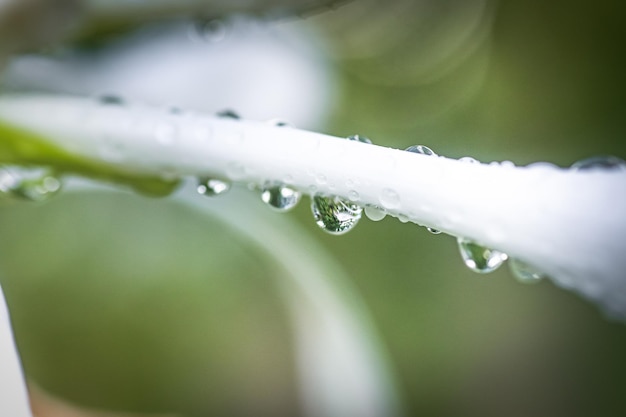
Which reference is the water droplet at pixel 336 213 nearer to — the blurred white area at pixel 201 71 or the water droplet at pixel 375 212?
the water droplet at pixel 375 212

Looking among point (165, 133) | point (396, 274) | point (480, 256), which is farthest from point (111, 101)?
point (396, 274)

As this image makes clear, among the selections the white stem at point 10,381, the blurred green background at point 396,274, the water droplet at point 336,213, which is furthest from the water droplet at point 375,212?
the blurred green background at point 396,274

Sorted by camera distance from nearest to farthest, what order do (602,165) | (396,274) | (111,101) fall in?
(602,165) → (111,101) → (396,274)

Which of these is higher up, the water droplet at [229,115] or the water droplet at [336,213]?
the water droplet at [229,115]

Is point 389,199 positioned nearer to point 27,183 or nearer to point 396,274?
point 27,183

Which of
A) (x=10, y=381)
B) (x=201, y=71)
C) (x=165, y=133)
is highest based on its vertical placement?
(x=201, y=71)

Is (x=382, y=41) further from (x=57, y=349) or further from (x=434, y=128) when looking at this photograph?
(x=57, y=349)

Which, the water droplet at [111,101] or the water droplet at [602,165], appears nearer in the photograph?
the water droplet at [602,165]

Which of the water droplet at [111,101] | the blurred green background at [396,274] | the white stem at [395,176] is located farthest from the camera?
the blurred green background at [396,274]
